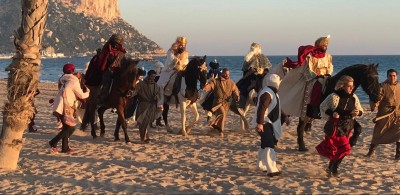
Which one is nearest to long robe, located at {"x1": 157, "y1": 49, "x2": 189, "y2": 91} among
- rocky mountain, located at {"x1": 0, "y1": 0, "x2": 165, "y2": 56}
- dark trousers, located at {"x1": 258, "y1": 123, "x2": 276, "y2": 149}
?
dark trousers, located at {"x1": 258, "y1": 123, "x2": 276, "y2": 149}

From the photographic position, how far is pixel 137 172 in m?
8.23

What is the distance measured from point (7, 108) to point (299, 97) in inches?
220

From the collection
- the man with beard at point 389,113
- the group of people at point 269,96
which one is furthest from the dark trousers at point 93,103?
the man with beard at point 389,113

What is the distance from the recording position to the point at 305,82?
32.0 ft

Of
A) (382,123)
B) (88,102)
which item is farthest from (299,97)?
(88,102)

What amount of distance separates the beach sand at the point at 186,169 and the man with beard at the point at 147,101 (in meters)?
0.44

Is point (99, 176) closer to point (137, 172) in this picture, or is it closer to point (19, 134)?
point (137, 172)

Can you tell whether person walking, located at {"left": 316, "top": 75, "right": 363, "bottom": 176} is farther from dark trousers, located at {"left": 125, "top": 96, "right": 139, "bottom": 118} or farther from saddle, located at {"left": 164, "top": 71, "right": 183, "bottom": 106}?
dark trousers, located at {"left": 125, "top": 96, "right": 139, "bottom": 118}

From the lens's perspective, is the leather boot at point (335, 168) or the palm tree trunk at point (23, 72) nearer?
the leather boot at point (335, 168)

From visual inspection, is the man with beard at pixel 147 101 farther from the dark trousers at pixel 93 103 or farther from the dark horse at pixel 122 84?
the dark trousers at pixel 93 103

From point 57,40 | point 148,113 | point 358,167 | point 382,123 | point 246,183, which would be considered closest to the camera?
point 246,183

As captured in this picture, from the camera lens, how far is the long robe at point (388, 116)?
9.39 meters

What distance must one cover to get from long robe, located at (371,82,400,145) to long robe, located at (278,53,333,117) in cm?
130

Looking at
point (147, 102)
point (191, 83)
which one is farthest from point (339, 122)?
point (147, 102)
